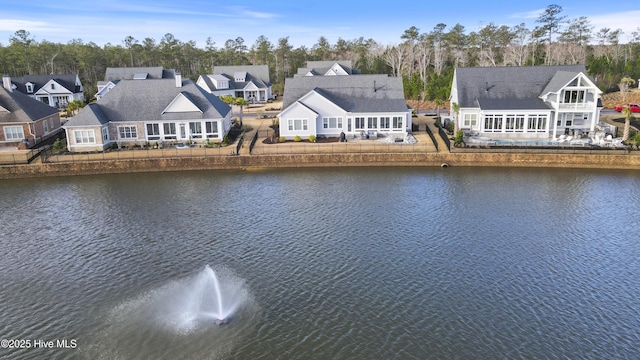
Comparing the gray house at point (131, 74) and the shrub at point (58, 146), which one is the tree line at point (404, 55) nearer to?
the gray house at point (131, 74)

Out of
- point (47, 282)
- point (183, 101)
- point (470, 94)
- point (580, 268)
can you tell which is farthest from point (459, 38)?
point (47, 282)

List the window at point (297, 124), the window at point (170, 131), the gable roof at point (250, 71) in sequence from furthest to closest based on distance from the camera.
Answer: the gable roof at point (250, 71)
the window at point (297, 124)
the window at point (170, 131)

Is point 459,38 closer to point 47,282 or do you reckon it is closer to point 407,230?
point 407,230

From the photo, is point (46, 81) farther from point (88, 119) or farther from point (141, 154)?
point (141, 154)

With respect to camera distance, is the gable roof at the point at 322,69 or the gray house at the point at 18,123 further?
the gable roof at the point at 322,69

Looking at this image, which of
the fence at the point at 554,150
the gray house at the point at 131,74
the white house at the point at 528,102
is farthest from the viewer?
the gray house at the point at 131,74

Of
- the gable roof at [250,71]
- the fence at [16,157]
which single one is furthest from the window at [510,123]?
the gable roof at [250,71]

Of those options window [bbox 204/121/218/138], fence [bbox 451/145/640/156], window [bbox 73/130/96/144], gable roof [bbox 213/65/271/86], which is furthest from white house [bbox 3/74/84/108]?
fence [bbox 451/145/640/156]
